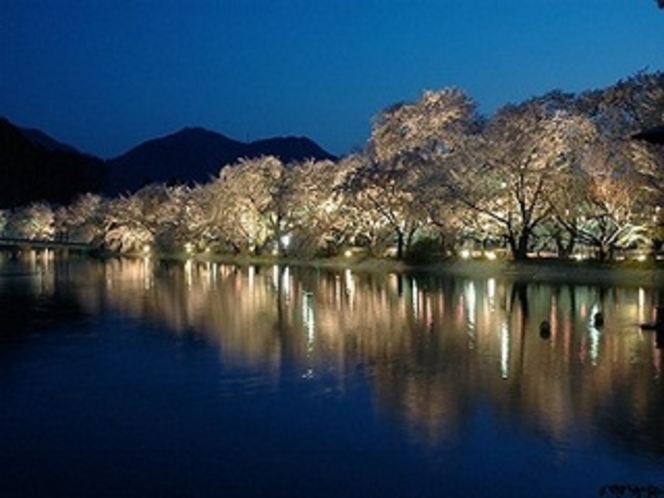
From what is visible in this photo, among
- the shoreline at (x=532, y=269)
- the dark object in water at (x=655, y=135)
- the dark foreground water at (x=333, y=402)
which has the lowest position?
the dark foreground water at (x=333, y=402)

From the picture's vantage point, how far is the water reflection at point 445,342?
12406mm

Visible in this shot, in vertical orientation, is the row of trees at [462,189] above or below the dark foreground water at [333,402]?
above

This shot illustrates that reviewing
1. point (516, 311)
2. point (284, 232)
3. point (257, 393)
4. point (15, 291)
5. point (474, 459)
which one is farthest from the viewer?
point (284, 232)

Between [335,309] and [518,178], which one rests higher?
[518,178]

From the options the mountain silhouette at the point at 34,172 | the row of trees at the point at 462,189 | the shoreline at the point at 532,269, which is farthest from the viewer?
the mountain silhouette at the point at 34,172

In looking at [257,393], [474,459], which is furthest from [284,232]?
[474,459]

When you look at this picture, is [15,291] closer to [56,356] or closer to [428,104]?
[56,356]

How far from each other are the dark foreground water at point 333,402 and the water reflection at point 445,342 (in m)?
0.07

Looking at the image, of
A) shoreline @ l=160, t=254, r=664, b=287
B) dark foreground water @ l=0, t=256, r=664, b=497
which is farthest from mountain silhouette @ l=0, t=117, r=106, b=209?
dark foreground water @ l=0, t=256, r=664, b=497

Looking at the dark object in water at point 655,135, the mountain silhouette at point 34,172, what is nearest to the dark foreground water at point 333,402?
the dark object in water at point 655,135

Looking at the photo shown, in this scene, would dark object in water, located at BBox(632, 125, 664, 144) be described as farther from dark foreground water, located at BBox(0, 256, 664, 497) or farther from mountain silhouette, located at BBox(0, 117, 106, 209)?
mountain silhouette, located at BBox(0, 117, 106, 209)

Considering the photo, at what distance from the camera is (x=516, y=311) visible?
2616 centimetres

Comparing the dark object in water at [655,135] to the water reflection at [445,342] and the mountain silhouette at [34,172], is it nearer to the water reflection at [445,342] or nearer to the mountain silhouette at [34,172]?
the water reflection at [445,342]

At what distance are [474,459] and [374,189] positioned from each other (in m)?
45.0
